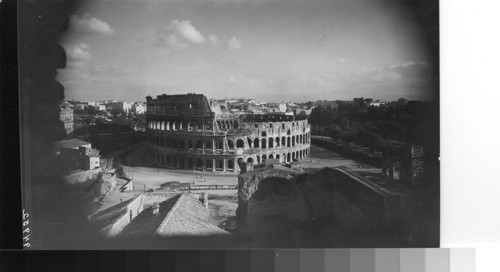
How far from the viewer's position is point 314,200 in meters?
4.82

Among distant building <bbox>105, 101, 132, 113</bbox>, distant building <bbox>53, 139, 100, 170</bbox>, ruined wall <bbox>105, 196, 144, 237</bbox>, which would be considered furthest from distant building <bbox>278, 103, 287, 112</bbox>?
distant building <bbox>53, 139, 100, 170</bbox>

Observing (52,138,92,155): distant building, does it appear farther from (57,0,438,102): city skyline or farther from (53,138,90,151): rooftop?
(57,0,438,102): city skyline

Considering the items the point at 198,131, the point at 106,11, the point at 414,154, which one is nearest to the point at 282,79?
the point at 198,131

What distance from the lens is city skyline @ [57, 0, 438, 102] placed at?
4691 mm

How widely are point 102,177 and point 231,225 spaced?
160 cm

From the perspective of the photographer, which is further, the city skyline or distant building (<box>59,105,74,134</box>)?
distant building (<box>59,105,74,134</box>)

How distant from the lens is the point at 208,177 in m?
4.89

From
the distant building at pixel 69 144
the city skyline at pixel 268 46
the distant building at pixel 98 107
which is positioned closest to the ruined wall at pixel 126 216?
the distant building at pixel 69 144

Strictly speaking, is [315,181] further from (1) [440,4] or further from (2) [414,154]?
(1) [440,4]

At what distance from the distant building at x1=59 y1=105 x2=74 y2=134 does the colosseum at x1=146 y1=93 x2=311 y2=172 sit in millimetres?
864

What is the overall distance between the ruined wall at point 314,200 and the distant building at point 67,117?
2.05 metres

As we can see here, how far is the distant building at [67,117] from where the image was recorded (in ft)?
15.9

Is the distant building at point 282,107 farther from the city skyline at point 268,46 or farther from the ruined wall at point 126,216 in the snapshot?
the ruined wall at point 126,216

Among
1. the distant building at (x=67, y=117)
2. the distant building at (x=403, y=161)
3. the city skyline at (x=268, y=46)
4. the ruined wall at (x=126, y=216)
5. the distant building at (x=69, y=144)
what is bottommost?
the ruined wall at (x=126, y=216)
